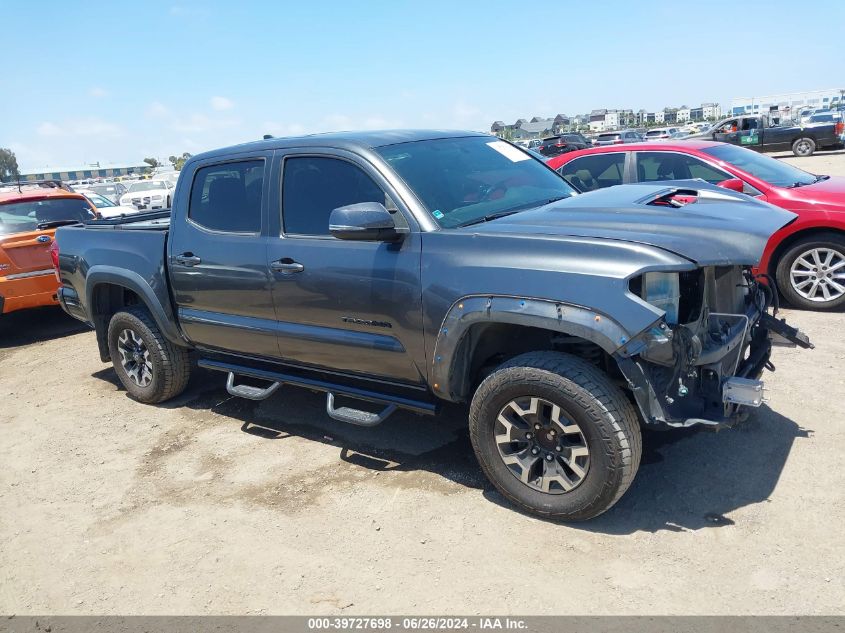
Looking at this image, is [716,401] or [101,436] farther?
[101,436]

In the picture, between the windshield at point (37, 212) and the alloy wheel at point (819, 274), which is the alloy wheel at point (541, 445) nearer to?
the alloy wheel at point (819, 274)

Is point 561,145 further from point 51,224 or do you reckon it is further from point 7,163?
point 7,163

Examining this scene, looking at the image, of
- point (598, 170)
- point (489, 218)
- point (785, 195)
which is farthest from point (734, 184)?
point (489, 218)

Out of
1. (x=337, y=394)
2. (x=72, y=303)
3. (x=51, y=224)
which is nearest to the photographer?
(x=337, y=394)

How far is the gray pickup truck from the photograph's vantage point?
125 inches

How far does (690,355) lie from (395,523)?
5.66 ft

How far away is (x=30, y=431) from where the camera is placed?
18.0 feet

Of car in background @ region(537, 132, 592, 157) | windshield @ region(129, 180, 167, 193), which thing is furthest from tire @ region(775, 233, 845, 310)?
windshield @ region(129, 180, 167, 193)

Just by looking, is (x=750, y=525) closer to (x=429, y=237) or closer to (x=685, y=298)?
(x=685, y=298)

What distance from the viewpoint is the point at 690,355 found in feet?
10.5

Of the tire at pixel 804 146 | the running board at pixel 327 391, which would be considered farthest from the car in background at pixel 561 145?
the running board at pixel 327 391

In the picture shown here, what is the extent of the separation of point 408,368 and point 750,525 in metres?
1.89
